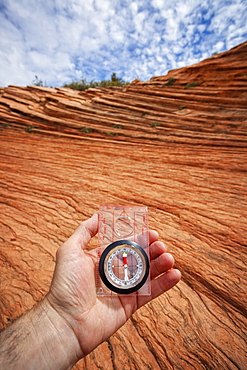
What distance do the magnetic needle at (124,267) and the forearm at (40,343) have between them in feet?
2.06

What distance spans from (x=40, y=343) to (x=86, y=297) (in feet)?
1.82

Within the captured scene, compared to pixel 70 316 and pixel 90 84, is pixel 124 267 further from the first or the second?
pixel 90 84

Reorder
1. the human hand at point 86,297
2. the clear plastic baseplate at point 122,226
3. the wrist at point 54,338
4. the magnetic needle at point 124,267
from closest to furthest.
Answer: the wrist at point 54,338 → the human hand at point 86,297 → the magnetic needle at point 124,267 → the clear plastic baseplate at point 122,226

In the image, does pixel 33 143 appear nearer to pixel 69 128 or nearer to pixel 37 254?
pixel 69 128

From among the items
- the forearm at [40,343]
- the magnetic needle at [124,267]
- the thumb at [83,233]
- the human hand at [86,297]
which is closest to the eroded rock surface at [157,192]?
the human hand at [86,297]

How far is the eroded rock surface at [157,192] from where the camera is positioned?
103 inches

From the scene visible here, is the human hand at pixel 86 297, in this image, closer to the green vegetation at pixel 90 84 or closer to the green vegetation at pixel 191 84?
the green vegetation at pixel 191 84

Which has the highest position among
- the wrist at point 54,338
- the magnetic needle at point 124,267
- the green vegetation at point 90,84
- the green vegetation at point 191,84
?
the green vegetation at point 90,84

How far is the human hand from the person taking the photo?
1.96m

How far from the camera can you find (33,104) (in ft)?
61.3

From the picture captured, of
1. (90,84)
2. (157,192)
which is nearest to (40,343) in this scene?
(157,192)

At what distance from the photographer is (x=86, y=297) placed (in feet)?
6.89

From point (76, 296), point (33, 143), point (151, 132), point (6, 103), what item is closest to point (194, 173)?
point (151, 132)

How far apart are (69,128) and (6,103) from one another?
9.28 meters
